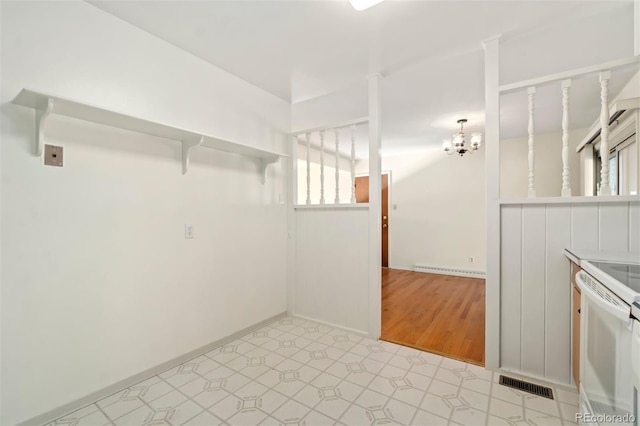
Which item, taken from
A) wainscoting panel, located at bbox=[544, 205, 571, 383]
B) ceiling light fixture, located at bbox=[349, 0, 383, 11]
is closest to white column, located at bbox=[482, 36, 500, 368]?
wainscoting panel, located at bbox=[544, 205, 571, 383]

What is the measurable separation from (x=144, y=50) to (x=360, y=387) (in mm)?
2728

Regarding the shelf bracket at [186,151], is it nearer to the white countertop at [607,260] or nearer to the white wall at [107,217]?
the white wall at [107,217]

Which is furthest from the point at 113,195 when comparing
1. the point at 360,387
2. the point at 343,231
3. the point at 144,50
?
the point at 360,387

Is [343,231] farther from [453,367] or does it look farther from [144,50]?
[144,50]

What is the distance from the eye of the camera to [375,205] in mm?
2568

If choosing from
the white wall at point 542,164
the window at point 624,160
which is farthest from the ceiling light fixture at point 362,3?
the white wall at point 542,164

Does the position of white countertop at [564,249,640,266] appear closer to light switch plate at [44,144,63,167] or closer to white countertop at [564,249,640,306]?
white countertop at [564,249,640,306]

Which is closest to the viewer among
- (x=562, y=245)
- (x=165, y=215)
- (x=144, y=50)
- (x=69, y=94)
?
(x=69, y=94)

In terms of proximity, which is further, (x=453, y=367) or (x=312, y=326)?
(x=312, y=326)

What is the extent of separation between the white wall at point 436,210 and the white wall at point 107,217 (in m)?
3.91

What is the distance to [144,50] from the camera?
6.49 ft

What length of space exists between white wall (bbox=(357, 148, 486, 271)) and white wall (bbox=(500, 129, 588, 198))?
1.39ft

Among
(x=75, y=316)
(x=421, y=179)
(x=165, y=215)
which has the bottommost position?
(x=75, y=316)

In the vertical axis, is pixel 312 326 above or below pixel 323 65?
below
